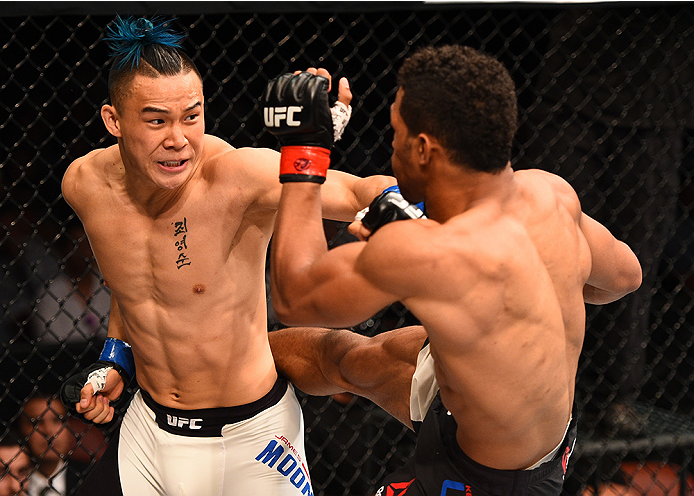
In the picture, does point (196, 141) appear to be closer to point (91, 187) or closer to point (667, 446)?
point (91, 187)

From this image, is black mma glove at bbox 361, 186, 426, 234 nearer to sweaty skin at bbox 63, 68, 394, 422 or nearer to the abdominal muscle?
sweaty skin at bbox 63, 68, 394, 422

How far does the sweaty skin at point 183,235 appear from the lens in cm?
147

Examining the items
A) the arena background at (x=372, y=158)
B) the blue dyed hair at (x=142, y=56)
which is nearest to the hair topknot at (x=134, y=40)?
the blue dyed hair at (x=142, y=56)

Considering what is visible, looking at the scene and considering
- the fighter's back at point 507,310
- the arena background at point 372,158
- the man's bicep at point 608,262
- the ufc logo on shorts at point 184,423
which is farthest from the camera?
the arena background at point 372,158

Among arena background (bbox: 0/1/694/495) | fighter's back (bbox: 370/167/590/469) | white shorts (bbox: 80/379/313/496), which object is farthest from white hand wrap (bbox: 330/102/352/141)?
arena background (bbox: 0/1/694/495)

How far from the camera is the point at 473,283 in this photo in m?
1.08

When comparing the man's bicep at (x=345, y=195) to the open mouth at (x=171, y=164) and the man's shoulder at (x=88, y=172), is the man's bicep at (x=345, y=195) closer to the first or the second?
the open mouth at (x=171, y=164)

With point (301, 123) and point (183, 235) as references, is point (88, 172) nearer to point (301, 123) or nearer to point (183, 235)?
point (183, 235)

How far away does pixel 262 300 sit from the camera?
5.37 ft

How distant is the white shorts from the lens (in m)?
1.56

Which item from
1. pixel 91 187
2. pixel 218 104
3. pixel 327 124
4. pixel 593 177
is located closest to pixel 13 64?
pixel 218 104

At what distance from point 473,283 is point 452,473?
0.40 meters

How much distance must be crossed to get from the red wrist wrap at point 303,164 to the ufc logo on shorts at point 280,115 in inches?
1.7

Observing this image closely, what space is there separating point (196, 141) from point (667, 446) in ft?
6.36
